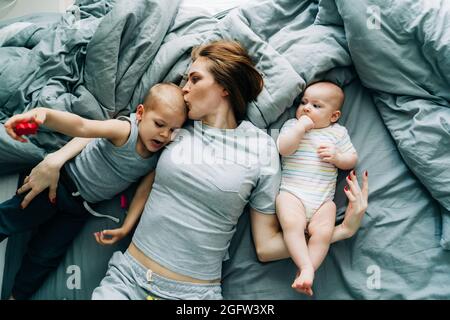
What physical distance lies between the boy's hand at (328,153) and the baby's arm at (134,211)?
445mm

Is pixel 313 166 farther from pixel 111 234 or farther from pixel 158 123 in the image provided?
pixel 111 234

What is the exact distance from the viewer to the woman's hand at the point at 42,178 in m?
1.04

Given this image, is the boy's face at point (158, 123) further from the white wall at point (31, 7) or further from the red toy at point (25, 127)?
the white wall at point (31, 7)

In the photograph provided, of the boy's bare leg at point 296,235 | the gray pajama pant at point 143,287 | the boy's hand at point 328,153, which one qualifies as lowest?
the gray pajama pant at point 143,287

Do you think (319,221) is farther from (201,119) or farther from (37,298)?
(37,298)

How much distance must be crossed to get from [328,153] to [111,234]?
59 centimetres

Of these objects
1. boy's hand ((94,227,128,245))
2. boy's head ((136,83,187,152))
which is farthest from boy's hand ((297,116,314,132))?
boy's hand ((94,227,128,245))

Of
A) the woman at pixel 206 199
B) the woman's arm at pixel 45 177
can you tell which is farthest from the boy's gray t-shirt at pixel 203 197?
the woman's arm at pixel 45 177

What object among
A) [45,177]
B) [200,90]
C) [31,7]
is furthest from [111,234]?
[31,7]

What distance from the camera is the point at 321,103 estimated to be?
109 cm

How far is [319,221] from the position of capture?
1.04 metres

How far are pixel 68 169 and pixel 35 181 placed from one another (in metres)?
0.08

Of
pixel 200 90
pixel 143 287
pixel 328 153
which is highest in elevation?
pixel 200 90

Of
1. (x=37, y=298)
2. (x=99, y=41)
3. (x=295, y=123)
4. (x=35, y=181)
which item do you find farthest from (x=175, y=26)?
(x=37, y=298)
